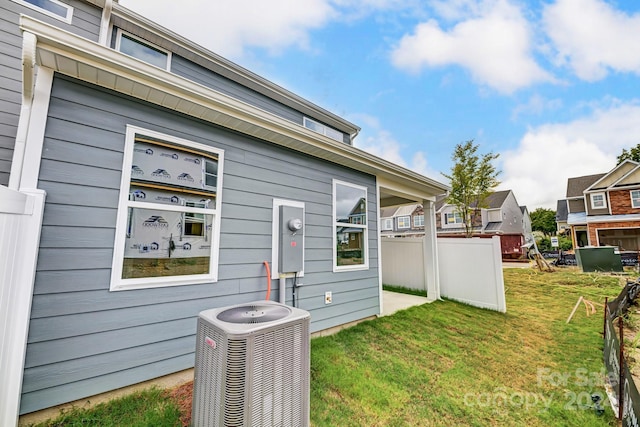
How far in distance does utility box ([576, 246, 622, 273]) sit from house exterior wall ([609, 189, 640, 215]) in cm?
690

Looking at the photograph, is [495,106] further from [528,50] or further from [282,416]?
[282,416]

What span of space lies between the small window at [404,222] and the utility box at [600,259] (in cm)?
1476

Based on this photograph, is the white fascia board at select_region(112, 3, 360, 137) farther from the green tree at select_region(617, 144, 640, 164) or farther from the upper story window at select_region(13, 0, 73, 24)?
A: the green tree at select_region(617, 144, 640, 164)

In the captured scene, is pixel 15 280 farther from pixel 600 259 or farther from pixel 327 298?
pixel 600 259

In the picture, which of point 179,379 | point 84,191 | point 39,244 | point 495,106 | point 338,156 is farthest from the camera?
point 495,106

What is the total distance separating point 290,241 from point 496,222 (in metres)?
23.8

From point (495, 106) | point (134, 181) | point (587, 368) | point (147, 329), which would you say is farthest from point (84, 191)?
point (495, 106)

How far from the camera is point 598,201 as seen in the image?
626 inches

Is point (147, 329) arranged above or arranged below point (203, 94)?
below

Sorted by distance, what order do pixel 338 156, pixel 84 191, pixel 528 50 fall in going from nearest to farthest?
pixel 84 191
pixel 338 156
pixel 528 50

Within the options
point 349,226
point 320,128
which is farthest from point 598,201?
point 349,226

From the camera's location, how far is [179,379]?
2.41 metres

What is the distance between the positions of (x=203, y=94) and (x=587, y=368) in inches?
213

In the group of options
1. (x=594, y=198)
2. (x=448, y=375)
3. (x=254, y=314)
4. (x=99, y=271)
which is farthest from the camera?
(x=594, y=198)
